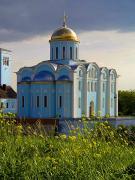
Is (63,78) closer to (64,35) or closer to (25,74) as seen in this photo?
(64,35)

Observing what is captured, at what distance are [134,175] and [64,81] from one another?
36122 millimetres

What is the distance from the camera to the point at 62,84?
41531mm

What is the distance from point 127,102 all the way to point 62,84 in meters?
17.7

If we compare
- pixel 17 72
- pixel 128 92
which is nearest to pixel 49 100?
pixel 17 72

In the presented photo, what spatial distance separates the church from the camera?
4134cm

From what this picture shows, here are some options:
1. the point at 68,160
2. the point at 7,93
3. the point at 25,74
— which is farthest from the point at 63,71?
the point at 68,160

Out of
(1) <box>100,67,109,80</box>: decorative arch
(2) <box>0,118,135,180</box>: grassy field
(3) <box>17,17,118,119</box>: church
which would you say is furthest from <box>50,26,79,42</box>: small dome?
(2) <box>0,118,135,180</box>: grassy field

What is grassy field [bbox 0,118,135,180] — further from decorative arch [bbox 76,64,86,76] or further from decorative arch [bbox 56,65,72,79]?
decorative arch [bbox 76,64,86,76]

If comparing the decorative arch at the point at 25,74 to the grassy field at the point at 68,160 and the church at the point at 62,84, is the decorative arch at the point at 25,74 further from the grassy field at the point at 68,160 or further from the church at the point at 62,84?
the grassy field at the point at 68,160

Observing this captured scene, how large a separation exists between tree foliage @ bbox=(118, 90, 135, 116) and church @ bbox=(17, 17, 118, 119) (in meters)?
9.18

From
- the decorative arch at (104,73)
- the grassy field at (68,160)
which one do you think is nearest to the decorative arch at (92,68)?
the decorative arch at (104,73)

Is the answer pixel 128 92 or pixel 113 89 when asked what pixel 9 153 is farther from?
pixel 128 92

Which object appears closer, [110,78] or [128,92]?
[110,78]

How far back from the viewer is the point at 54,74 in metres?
42.1
